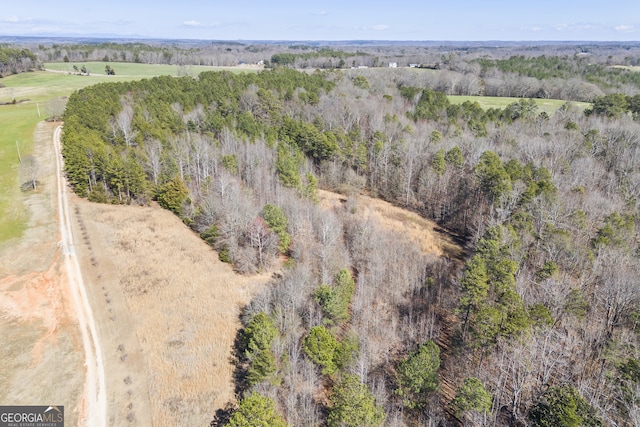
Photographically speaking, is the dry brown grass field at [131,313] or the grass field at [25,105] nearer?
the dry brown grass field at [131,313]

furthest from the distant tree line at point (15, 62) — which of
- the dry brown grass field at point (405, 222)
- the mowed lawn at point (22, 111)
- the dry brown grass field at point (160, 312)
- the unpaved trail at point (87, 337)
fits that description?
the dry brown grass field at point (405, 222)

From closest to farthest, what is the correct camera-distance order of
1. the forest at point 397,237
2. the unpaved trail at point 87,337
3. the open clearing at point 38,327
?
the forest at point 397,237 < the unpaved trail at point 87,337 < the open clearing at point 38,327

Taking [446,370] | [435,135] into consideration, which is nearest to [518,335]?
[446,370]

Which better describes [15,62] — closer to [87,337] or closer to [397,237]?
[87,337]

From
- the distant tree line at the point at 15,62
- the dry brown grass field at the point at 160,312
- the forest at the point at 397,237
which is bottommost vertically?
the dry brown grass field at the point at 160,312

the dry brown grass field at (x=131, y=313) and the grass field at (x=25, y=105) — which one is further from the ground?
the grass field at (x=25, y=105)

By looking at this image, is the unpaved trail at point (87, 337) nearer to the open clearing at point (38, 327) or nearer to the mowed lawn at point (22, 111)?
the open clearing at point (38, 327)

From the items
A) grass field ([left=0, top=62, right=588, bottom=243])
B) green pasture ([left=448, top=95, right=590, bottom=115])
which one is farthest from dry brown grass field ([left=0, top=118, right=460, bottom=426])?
green pasture ([left=448, top=95, right=590, bottom=115])

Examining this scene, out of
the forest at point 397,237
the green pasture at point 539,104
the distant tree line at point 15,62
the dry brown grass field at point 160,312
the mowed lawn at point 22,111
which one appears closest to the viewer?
the forest at point 397,237
